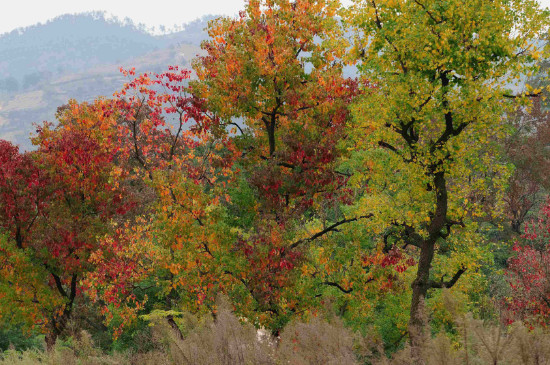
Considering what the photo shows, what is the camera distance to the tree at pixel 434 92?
902 centimetres

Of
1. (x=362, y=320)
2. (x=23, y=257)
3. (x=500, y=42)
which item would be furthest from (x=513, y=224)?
(x=23, y=257)

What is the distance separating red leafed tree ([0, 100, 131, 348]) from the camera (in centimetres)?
1373

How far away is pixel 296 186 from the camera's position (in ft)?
40.7

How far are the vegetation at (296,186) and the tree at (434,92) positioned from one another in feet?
0.17

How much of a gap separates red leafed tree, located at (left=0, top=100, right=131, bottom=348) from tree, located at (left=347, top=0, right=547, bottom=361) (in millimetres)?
9274

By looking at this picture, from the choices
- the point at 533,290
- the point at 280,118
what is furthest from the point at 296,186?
the point at 533,290

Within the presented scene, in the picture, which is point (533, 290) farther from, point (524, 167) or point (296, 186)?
point (524, 167)

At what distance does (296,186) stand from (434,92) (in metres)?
4.66

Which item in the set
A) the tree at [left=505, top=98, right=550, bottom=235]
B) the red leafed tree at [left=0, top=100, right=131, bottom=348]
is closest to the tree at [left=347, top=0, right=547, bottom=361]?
the red leafed tree at [left=0, top=100, right=131, bottom=348]

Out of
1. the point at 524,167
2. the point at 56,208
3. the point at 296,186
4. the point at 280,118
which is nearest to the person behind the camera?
the point at 296,186

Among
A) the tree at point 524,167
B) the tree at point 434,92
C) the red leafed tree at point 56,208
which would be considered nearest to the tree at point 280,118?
the tree at point 434,92

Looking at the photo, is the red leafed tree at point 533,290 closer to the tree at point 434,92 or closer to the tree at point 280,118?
the tree at point 434,92

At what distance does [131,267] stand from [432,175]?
35.4 ft

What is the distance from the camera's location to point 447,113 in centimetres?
1008
